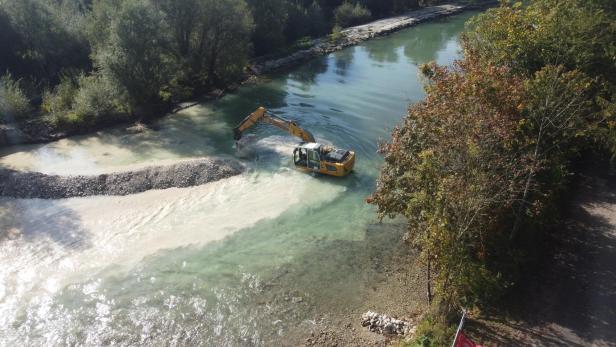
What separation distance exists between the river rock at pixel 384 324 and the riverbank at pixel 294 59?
25.1 metres

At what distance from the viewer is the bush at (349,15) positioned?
75062 mm

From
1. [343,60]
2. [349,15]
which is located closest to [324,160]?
[343,60]

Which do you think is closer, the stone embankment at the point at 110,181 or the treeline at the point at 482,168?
the treeline at the point at 482,168

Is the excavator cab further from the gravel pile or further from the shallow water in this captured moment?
the gravel pile

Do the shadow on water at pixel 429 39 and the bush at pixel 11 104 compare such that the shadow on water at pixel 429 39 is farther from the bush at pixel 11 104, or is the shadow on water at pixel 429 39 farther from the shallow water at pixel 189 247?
the bush at pixel 11 104

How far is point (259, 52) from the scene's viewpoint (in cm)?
5516

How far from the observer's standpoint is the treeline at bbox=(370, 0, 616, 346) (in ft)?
42.4

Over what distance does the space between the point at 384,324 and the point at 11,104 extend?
104ft

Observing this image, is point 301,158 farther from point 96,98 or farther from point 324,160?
point 96,98

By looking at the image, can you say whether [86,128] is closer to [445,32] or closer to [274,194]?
[274,194]

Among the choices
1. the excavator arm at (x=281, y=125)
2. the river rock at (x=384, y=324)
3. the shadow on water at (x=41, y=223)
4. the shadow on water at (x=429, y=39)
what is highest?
the excavator arm at (x=281, y=125)

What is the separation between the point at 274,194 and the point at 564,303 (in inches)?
588

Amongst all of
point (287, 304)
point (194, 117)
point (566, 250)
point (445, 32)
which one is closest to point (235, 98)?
point (194, 117)

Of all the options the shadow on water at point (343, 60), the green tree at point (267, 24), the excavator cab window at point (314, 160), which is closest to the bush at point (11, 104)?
the excavator cab window at point (314, 160)
